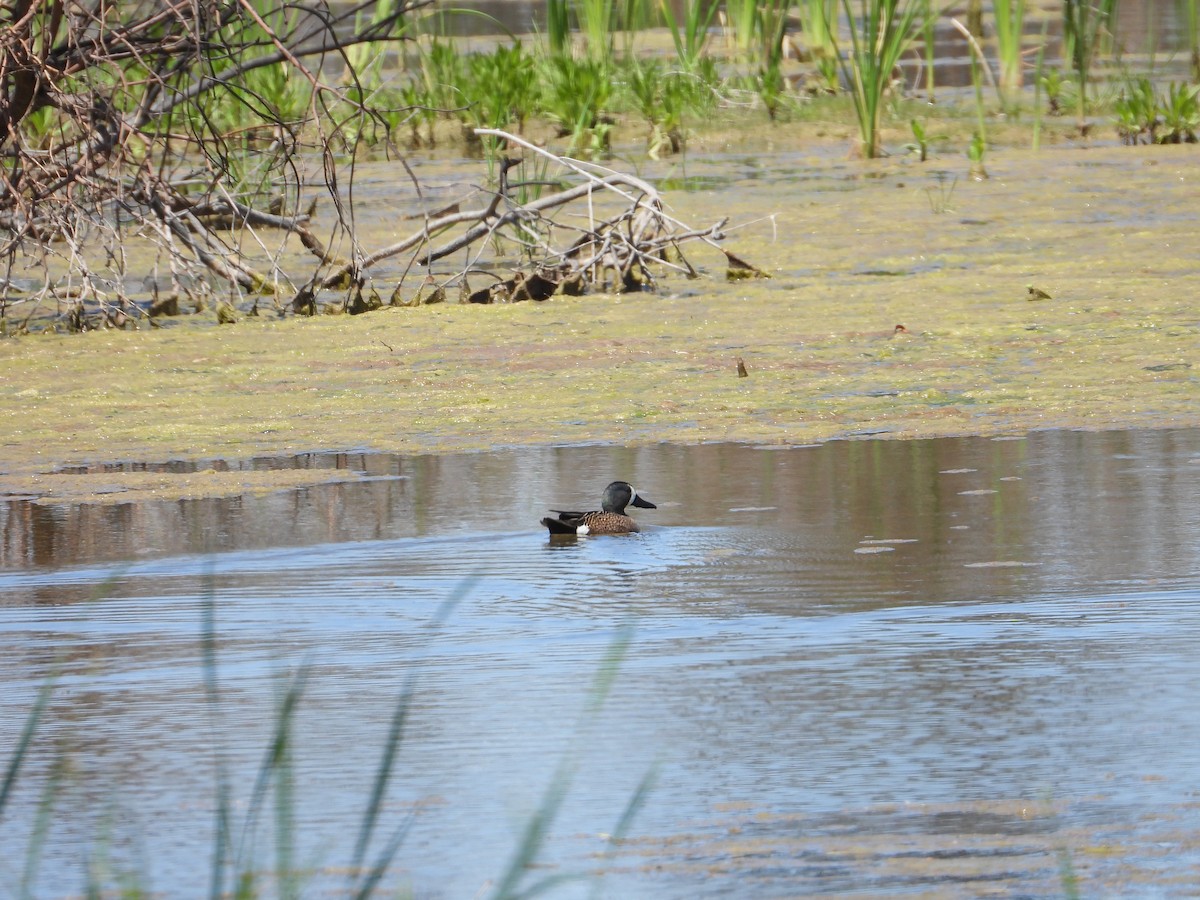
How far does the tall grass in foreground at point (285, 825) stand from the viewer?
2.07 metres

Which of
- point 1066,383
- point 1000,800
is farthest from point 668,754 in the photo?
point 1066,383

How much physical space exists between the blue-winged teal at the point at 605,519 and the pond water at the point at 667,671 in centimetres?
4

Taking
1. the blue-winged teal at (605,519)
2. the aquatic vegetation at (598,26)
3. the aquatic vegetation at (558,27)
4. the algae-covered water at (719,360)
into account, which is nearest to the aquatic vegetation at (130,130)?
the algae-covered water at (719,360)

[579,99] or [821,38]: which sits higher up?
[821,38]

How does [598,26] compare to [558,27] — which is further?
[598,26]

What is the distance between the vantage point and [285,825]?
6.82ft

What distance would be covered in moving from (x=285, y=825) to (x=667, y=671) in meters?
1.67

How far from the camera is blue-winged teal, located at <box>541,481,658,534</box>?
4819 millimetres

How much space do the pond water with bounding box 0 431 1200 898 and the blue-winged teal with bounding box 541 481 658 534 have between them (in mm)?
36

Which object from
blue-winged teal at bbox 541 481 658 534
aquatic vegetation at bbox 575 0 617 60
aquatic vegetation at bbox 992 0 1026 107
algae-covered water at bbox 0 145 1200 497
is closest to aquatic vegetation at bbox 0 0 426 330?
algae-covered water at bbox 0 145 1200 497

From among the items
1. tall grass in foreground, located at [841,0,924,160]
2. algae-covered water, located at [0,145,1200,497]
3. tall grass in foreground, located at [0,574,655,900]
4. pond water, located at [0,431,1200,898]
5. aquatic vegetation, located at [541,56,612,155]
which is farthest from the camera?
aquatic vegetation, located at [541,56,612,155]

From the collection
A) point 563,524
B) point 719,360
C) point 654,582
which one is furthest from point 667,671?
point 719,360

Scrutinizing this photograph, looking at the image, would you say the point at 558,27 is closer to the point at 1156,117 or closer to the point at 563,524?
the point at 1156,117

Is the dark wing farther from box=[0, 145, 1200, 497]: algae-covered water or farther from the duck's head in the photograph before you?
box=[0, 145, 1200, 497]: algae-covered water
